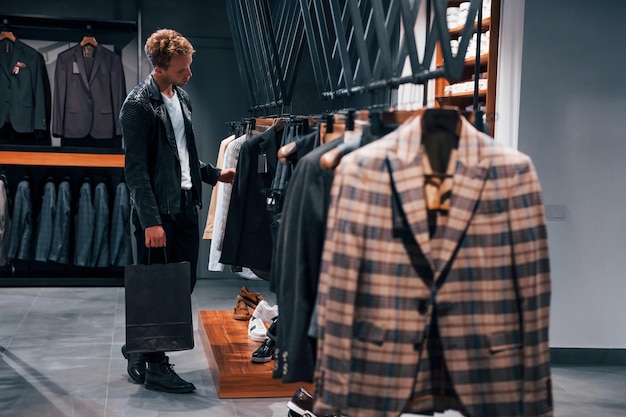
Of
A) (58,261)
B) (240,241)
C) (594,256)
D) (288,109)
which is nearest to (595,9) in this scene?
(594,256)

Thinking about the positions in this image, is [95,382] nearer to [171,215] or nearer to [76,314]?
[171,215]

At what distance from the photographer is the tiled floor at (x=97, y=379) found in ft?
12.0

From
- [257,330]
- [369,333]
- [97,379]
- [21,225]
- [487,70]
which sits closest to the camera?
[369,333]

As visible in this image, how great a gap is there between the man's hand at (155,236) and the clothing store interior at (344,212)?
0.27 m

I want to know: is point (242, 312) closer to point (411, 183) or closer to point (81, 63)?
point (81, 63)

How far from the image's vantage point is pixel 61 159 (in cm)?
664

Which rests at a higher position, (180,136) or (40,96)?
(40,96)

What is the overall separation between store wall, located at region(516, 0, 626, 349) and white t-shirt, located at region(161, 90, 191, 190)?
2.01m

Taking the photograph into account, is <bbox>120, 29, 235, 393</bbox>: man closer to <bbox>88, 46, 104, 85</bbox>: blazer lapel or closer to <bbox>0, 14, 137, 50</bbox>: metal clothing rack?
<bbox>88, 46, 104, 85</bbox>: blazer lapel

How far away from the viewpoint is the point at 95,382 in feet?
13.3

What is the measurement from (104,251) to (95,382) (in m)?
2.83

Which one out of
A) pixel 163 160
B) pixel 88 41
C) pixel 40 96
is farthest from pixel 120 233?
A: pixel 163 160

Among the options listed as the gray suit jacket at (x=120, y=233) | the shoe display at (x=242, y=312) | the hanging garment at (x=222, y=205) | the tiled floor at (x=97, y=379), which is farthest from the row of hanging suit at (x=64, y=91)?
the shoe display at (x=242, y=312)

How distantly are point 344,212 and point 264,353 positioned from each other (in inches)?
89.2
